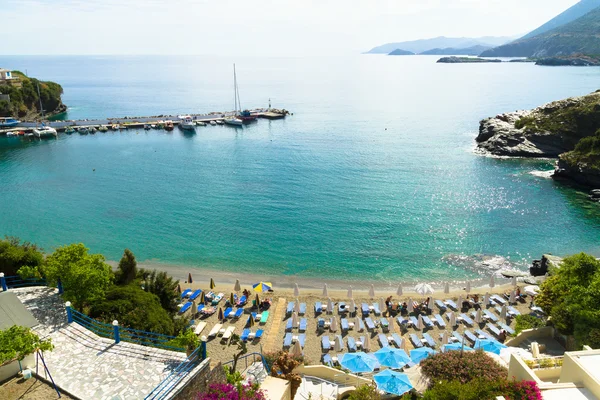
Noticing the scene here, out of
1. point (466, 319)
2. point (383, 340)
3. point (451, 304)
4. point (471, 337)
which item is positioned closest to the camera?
point (383, 340)

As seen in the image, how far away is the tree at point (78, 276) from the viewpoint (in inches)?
731

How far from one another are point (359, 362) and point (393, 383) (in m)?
2.97

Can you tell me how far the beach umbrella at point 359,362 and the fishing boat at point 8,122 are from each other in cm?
10205

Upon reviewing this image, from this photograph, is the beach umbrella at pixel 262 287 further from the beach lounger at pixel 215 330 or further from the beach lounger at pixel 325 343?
the beach lounger at pixel 325 343

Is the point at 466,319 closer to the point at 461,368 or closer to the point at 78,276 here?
the point at 461,368

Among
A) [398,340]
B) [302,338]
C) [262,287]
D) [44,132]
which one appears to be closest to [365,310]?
[398,340]

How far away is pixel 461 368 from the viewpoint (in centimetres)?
1591

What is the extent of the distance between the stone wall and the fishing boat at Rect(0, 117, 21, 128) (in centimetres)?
10243

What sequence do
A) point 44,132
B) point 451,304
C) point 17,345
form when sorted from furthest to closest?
point 44,132 < point 451,304 < point 17,345

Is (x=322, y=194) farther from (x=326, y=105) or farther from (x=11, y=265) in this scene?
(x=326, y=105)

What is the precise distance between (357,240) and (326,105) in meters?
108

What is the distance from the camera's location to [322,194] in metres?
55.0

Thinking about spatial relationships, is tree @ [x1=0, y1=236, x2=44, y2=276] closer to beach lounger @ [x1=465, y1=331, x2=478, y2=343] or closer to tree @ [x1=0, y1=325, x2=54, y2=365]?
tree @ [x1=0, y1=325, x2=54, y2=365]

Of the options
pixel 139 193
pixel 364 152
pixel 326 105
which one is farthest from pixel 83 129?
pixel 326 105
